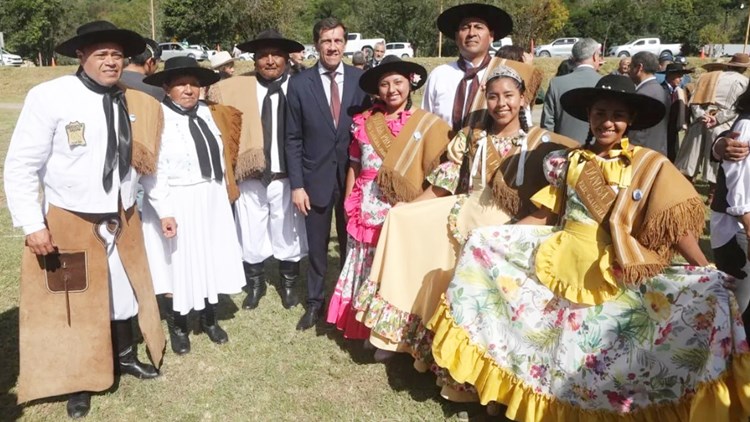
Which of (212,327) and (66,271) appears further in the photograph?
(212,327)

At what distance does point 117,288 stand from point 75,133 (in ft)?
3.45

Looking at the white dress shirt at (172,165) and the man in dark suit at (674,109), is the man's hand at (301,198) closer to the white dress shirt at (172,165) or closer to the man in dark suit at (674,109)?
the white dress shirt at (172,165)

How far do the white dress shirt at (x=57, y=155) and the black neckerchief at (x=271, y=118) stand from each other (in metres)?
1.56

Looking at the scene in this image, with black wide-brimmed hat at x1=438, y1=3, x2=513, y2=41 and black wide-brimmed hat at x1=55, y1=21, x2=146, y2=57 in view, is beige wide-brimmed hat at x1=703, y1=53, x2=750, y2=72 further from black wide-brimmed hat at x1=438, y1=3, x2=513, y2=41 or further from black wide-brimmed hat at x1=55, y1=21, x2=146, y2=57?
black wide-brimmed hat at x1=55, y1=21, x2=146, y2=57

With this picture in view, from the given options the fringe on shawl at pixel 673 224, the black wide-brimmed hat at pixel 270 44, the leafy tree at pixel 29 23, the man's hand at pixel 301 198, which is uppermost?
the leafy tree at pixel 29 23

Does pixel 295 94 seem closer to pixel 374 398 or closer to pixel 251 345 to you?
pixel 251 345

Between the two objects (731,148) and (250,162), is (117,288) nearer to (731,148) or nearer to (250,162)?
(250,162)

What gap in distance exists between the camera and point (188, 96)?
4.03 meters

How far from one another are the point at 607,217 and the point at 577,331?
0.60m

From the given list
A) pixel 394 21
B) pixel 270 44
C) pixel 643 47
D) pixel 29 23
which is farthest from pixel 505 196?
pixel 29 23

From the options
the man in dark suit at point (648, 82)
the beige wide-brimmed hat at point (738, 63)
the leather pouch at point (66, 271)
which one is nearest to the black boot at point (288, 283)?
the leather pouch at point (66, 271)

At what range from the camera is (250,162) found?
4.85 meters

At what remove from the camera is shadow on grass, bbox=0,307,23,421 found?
3544 millimetres

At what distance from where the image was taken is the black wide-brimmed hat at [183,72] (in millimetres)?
3963
